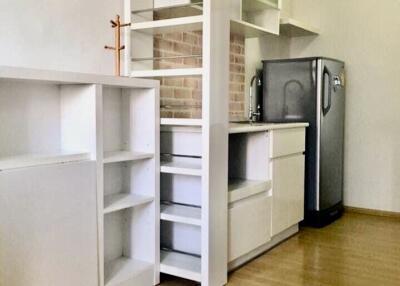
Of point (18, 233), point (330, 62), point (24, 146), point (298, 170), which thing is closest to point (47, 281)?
point (18, 233)

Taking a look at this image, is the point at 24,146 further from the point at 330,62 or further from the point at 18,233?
the point at 330,62

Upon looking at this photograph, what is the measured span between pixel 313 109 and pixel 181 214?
1.76 m

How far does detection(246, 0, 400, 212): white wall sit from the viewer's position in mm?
4203

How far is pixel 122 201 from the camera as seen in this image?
2.44m

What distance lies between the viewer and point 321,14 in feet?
14.8

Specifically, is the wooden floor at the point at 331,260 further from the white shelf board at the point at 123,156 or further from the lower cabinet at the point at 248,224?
the white shelf board at the point at 123,156

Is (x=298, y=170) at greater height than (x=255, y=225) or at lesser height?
greater

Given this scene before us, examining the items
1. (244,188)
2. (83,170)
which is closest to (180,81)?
(244,188)

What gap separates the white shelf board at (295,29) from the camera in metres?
3.94

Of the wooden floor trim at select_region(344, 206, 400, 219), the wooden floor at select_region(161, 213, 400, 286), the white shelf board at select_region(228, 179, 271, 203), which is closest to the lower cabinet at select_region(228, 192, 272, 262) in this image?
the white shelf board at select_region(228, 179, 271, 203)

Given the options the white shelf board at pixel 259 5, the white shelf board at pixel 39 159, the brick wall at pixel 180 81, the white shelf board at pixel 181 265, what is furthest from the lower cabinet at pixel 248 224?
the white shelf board at pixel 259 5

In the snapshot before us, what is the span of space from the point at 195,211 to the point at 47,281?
0.97 meters

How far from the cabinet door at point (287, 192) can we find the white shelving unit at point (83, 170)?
40.6 inches

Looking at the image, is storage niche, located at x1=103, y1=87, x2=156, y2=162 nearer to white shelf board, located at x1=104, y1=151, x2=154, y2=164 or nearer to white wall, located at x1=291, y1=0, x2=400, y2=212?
white shelf board, located at x1=104, y1=151, x2=154, y2=164
